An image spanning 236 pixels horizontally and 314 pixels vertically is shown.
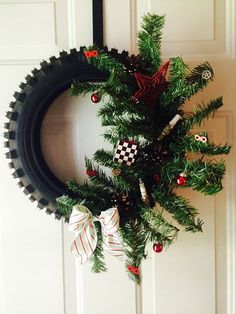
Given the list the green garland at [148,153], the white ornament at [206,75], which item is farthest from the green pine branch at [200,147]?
the white ornament at [206,75]

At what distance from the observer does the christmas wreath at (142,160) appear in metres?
0.67

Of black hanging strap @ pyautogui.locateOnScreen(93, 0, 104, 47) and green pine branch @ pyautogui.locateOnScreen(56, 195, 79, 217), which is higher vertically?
black hanging strap @ pyautogui.locateOnScreen(93, 0, 104, 47)

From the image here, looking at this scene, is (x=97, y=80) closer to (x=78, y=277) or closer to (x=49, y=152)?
(x=49, y=152)

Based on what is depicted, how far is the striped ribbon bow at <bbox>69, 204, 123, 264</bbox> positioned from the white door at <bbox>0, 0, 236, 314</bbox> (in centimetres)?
20

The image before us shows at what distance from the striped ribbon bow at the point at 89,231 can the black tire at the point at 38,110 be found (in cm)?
12

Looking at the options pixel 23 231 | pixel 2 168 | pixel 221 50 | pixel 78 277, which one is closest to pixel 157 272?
pixel 78 277

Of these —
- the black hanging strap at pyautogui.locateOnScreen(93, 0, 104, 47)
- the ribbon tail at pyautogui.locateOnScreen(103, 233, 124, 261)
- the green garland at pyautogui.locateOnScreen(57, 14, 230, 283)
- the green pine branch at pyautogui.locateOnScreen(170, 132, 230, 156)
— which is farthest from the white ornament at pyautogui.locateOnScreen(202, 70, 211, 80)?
the ribbon tail at pyautogui.locateOnScreen(103, 233, 124, 261)

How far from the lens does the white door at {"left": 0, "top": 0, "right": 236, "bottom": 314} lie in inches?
33.5

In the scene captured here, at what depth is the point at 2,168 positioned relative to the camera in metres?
0.87

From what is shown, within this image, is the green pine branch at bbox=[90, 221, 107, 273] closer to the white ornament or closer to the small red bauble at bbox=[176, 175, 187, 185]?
the small red bauble at bbox=[176, 175, 187, 185]

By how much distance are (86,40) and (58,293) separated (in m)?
0.68

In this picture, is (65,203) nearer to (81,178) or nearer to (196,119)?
(81,178)

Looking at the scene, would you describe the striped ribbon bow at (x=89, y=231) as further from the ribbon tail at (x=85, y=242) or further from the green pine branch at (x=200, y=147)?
the green pine branch at (x=200, y=147)

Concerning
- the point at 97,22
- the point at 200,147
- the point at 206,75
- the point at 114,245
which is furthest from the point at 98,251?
the point at 97,22
